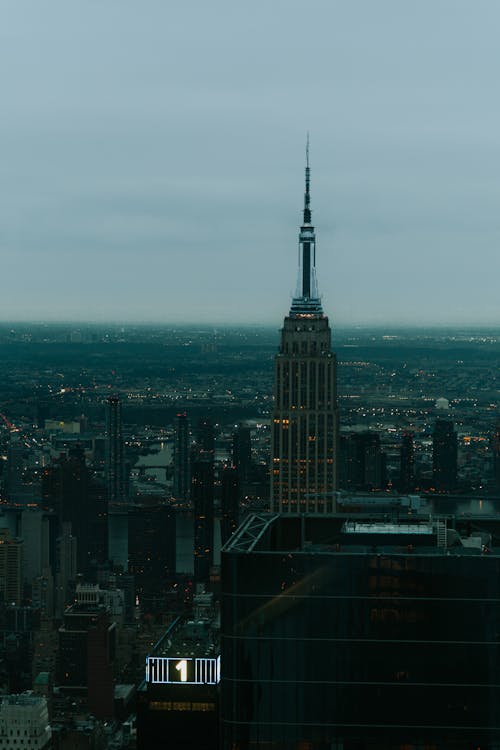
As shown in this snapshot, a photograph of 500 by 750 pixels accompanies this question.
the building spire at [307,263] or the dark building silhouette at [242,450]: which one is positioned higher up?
the building spire at [307,263]

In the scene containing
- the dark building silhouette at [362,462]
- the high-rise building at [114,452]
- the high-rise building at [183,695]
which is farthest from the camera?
the high-rise building at [114,452]

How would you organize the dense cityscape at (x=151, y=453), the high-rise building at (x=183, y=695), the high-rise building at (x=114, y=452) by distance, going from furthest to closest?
the high-rise building at (x=114, y=452)
the dense cityscape at (x=151, y=453)
the high-rise building at (x=183, y=695)

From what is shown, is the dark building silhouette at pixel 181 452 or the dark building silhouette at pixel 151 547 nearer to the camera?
the dark building silhouette at pixel 151 547

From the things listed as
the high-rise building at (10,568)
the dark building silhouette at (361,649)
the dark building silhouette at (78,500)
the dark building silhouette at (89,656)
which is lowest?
the dark building silhouette at (89,656)

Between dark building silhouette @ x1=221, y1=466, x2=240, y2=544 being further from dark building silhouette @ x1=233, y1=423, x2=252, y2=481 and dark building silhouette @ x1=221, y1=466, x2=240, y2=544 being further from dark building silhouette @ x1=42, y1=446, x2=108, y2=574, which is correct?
dark building silhouette @ x1=42, y1=446, x2=108, y2=574

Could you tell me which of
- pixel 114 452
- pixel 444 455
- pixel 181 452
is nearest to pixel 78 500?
pixel 114 452

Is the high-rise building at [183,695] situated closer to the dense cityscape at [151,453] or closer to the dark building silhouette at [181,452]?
the dense cityscape at [151,453]

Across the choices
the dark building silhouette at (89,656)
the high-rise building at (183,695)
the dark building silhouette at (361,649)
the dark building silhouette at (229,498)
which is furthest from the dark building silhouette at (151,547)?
the dark building silhouette at (361,649)

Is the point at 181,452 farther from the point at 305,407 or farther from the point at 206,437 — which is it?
the point at 305,407

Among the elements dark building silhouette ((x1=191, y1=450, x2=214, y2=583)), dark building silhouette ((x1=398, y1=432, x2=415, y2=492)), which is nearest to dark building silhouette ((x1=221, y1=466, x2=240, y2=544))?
dark building silhouette ((x1=191, y1=450, x2=214, y2=583))
